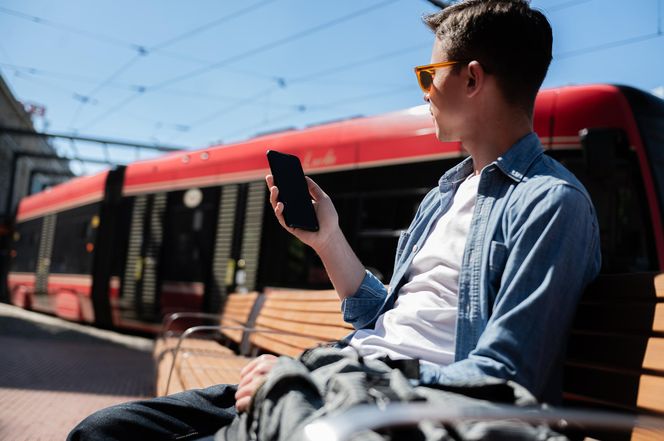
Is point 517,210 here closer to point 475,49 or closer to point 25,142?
point 475,49

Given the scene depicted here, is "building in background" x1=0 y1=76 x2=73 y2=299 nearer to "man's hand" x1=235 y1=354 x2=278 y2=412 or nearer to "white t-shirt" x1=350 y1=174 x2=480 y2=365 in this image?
"white t-shirt" x1=350 y1=174 x2=480 y2=365

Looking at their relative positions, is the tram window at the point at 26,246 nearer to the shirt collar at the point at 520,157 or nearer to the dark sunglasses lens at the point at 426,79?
the dark sunglasses lens at the point at 426,79

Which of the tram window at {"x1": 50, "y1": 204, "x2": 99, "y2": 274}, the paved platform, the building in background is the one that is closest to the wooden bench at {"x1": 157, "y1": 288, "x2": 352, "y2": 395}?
the paved platform

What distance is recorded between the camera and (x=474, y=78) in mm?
1640

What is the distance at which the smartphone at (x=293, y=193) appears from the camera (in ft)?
6.06

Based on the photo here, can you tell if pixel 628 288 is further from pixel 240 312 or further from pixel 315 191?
pixel 240 312

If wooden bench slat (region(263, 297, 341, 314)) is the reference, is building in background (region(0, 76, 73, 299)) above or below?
above

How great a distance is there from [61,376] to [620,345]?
607 cm

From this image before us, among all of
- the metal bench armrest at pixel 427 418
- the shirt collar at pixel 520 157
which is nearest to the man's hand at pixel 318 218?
the shirt collar at pixel 520 157

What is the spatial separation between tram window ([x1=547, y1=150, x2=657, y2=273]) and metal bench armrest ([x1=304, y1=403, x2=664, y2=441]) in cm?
416

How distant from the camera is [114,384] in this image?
6.15m

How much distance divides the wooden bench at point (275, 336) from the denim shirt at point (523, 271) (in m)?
1.49

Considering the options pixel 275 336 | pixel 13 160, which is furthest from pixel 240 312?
pixel 13 160

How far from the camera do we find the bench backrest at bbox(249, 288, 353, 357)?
3190mm
